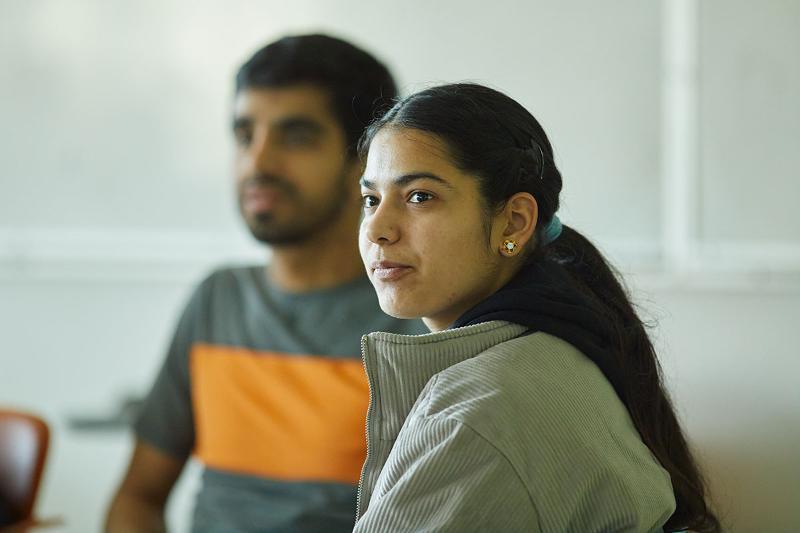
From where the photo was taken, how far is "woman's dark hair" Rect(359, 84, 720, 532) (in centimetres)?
84

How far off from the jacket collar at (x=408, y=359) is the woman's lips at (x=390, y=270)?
0.20 feet

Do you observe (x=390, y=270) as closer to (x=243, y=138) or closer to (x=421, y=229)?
(x=421, y=229)

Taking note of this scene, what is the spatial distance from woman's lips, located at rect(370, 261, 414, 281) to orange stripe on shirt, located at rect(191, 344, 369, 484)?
0.65 m

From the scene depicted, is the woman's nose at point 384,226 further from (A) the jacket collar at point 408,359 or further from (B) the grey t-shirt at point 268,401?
(B) the grey t-shirt at point 268,401

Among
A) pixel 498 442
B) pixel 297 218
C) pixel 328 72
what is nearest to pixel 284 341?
pixel 297 218

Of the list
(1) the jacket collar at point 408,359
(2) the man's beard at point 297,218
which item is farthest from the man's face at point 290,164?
(1) the jacket collar at point 408,359

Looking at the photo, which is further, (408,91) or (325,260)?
(325,260)

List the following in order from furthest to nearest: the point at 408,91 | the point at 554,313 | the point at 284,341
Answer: the point at 284,341 < the point at 408,91 < the point at 554,313

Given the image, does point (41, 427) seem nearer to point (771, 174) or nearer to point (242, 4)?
point (242, 4)

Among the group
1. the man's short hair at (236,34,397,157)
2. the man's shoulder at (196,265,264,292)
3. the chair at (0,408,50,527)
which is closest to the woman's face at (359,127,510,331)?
the man's short hair at (236,34,397,157)

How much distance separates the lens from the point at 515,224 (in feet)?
2.88

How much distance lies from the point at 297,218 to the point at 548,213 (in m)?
0.77

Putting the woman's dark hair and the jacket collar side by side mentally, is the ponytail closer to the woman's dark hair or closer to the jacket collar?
the woman's dark hair

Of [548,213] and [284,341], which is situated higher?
[548,213]
